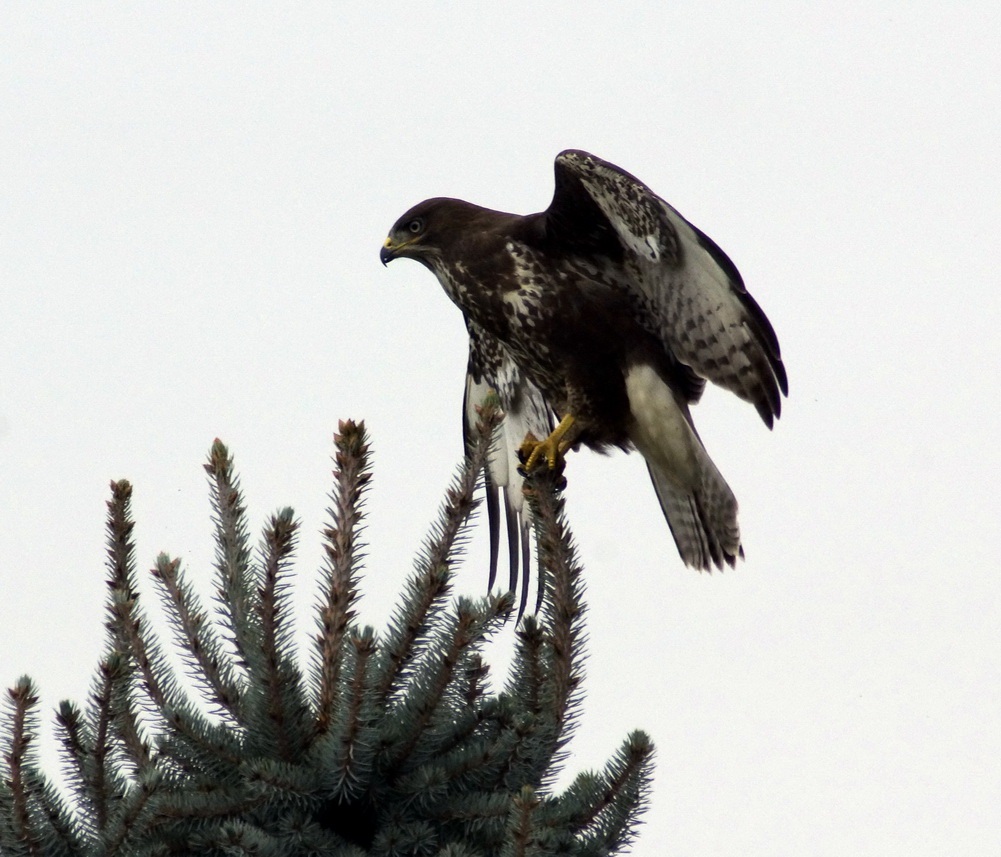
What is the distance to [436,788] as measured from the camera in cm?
263

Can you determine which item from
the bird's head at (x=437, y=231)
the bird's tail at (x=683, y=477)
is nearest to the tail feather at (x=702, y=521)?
the bird's tail at (x=683, y=477)

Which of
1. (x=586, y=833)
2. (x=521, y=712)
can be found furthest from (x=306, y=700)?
(x=586, y=833)

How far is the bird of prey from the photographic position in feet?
16.1

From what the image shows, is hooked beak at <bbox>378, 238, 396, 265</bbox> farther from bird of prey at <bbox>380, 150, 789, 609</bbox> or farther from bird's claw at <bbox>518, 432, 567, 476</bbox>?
bird's claw at <bbox>518, 432, 567, 476</bbox>

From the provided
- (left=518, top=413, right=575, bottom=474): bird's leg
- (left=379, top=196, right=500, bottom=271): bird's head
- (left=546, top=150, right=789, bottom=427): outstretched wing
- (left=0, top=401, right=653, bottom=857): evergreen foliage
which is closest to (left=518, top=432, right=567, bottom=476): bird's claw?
(left=518, top=413, right=575, bottom=474): bird's leg

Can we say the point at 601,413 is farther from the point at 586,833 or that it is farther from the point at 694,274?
the point at 586,833

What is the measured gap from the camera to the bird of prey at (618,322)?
4.91 m

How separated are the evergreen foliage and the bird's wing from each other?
2.95 m

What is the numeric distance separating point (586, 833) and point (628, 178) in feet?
9.33

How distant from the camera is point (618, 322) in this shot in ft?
17.3

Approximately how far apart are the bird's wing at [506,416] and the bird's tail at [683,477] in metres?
0.70

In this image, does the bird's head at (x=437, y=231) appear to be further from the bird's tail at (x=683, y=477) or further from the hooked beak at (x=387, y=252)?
the bird's tail at (x=683, y=477)

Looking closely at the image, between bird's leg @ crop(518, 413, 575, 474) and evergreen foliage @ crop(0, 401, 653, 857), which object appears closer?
evergreen foliage @ crop(0, 401, 653, 857)

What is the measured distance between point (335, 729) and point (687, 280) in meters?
3.02
